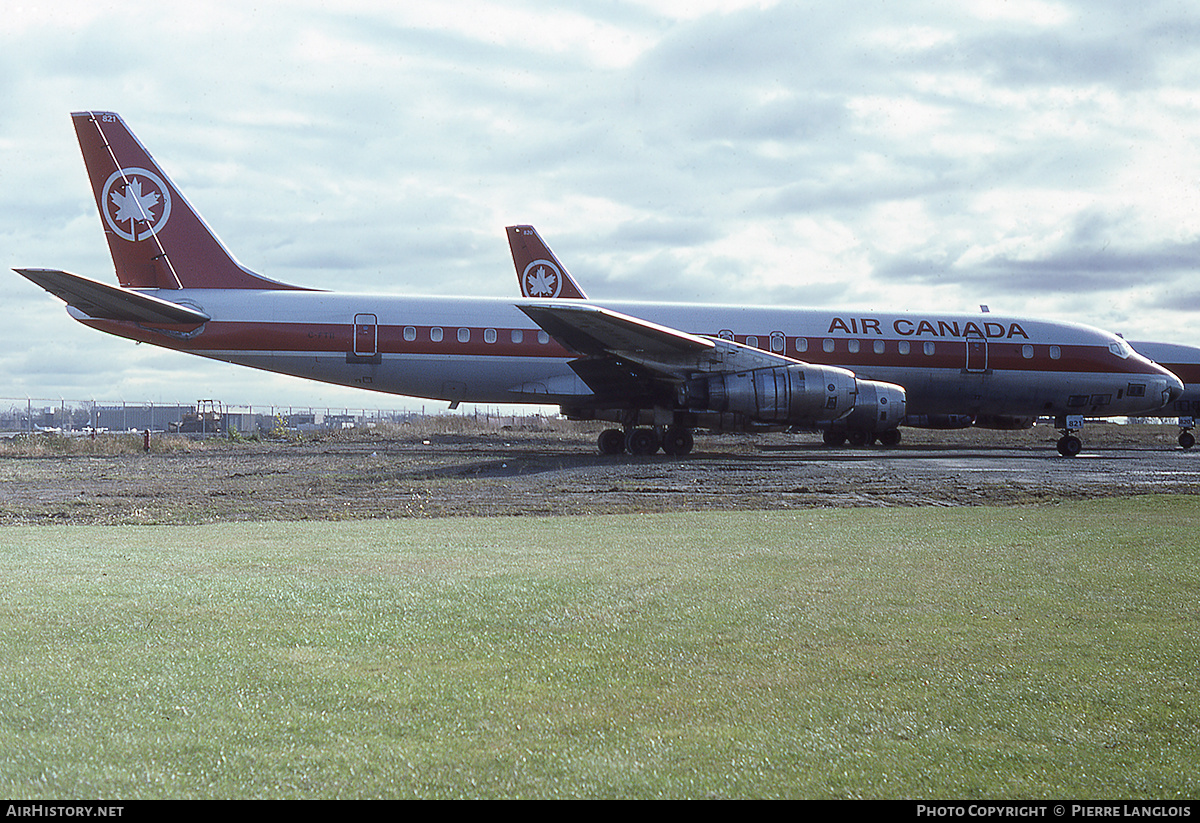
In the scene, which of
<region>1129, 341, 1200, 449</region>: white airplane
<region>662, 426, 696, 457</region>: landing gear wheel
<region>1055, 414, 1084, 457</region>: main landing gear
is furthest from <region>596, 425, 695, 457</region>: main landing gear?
<region>1129, 341, 1200, 449</region>: white airplane

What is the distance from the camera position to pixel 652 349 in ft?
63.5

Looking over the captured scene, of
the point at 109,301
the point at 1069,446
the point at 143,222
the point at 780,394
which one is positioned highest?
the point at 143,222

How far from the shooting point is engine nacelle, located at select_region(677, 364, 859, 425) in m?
19.0

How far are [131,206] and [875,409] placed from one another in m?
16.8

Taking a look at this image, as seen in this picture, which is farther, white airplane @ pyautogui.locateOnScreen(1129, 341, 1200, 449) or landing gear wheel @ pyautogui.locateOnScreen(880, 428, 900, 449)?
white airplane @ pyautogui.locateOnScreen(1129, 341, 1200, 449)

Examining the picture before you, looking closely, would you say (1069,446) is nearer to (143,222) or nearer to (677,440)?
(677,440)

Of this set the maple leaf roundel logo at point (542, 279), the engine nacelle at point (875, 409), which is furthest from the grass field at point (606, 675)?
the maple leaf roundel logo at point (542, 279)

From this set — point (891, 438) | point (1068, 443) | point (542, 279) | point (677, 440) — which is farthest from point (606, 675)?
point (542, 279)

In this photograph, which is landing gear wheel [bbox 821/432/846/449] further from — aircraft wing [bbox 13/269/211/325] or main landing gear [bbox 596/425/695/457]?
aircraft wing [bbox 13/269/211/325]

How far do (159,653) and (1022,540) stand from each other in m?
6.08

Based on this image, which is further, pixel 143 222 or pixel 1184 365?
pixel 1184 365

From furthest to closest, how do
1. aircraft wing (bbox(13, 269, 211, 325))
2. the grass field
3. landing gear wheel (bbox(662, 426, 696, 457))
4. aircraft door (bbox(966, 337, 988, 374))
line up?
aircraft door (bbox(966, 337, 988, 374)) → landing gear wheel (bbox(662, 426, 696, 457)) → aircraft wing (bbox(13, 269, 211, 325)) → the grass field

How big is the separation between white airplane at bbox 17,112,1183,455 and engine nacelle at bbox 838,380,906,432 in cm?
4

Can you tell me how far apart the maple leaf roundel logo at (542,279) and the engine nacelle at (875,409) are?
13620 millimetres
